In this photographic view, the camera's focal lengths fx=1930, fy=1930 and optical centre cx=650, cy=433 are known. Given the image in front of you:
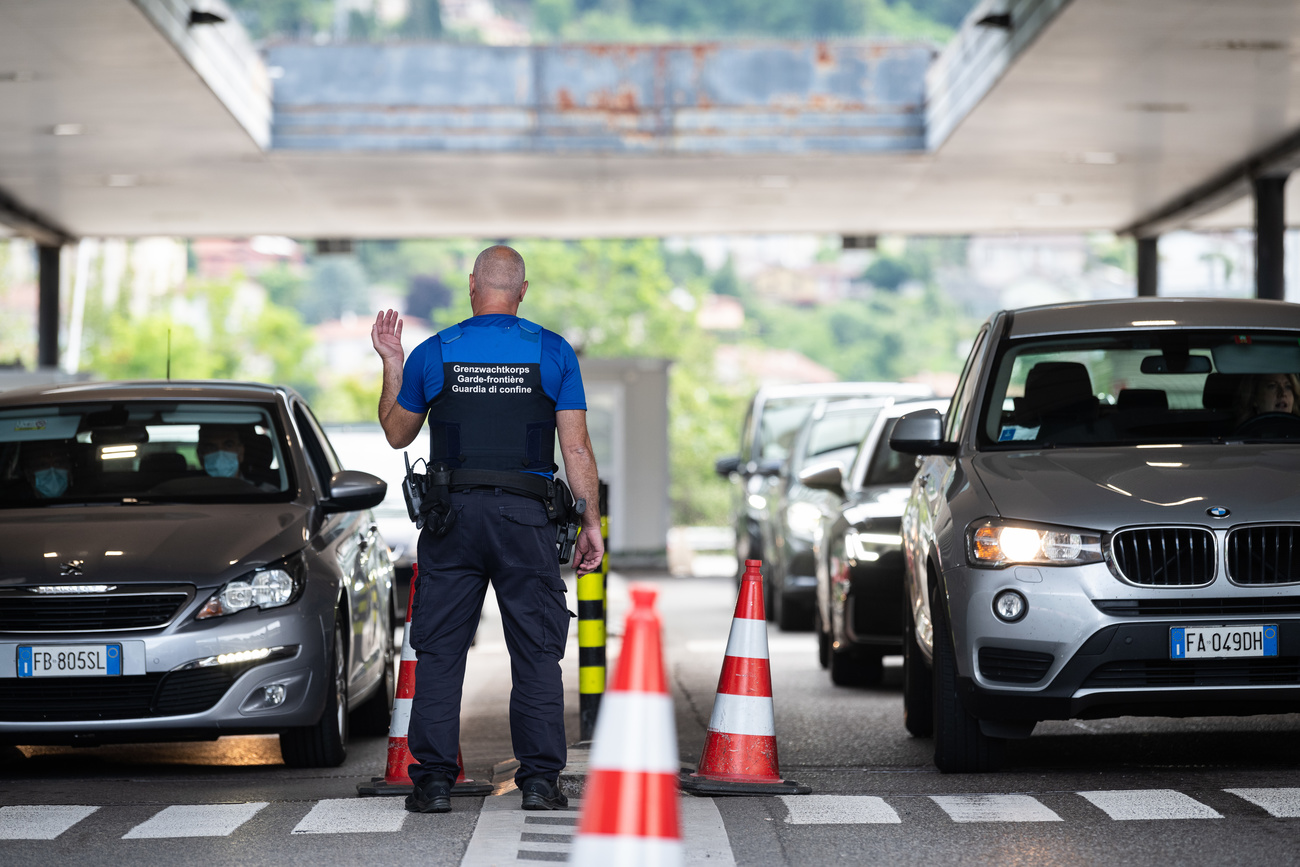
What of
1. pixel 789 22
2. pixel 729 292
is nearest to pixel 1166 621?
pixel 729 292

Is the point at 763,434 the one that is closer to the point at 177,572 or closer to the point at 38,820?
the point at 177,572

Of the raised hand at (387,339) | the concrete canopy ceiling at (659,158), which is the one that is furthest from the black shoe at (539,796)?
the concrete canopy ceiling at (659,158)

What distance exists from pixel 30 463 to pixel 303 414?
1343 mm

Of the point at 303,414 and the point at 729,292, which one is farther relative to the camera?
the point at 729,292

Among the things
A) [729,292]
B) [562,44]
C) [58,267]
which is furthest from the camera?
[729,292]

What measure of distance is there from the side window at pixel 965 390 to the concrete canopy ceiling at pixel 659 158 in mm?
7724

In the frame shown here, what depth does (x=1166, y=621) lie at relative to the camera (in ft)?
22.7

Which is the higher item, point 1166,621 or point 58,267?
point 58,267

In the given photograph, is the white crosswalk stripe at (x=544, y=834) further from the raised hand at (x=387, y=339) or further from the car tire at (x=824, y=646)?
the car tire at (x=824, y=646)

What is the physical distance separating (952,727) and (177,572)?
312 cm

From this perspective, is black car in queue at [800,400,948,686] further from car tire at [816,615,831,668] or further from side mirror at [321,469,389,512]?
side mirror at [321,469,389,512]

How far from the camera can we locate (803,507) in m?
15.7

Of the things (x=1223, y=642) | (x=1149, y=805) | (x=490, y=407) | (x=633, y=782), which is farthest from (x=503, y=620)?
(x=633, y=782)

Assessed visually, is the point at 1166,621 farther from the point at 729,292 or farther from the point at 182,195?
the point at 729,292
